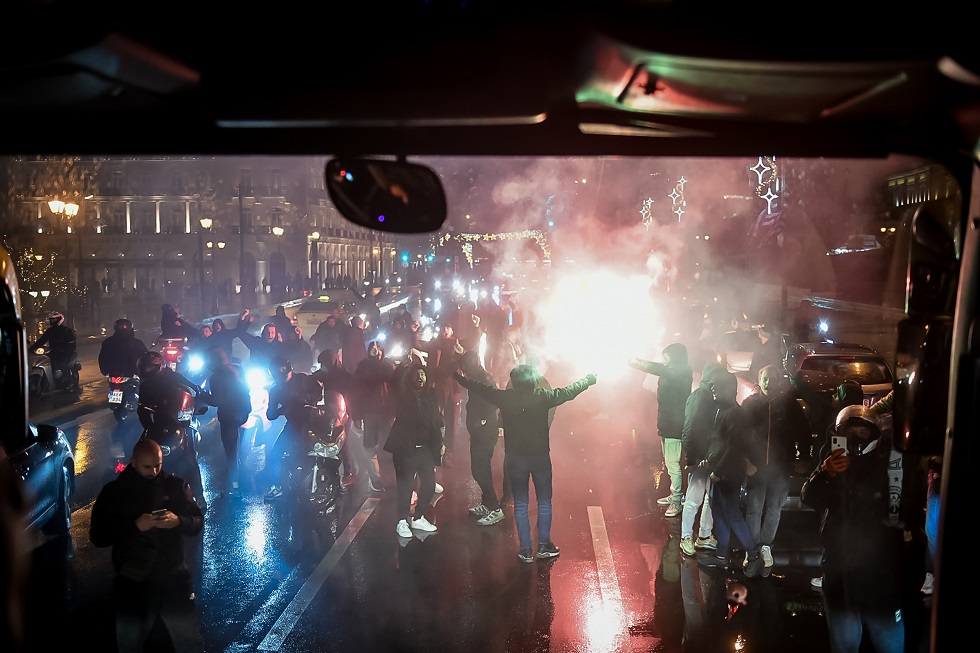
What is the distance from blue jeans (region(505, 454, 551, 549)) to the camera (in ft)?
26.0

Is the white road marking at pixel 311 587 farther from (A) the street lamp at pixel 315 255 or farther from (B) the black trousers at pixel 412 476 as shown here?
(A) the street lamp at pixel 315 255

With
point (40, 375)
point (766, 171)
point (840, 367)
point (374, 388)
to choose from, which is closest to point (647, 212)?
point (766, 171)

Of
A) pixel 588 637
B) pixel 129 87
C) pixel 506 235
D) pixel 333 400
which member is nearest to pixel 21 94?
pixel 129 87

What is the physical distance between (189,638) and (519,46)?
4458 mm

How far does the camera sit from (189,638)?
16.9 ft

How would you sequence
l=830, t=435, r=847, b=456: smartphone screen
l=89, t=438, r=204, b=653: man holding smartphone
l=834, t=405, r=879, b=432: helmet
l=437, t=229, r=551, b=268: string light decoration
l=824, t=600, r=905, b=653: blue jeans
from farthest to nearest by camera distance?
l=437, t=229, r=551, b=268: string light decoration, l=830, t=435, r=847, b=456: smartphone screen, l=834, t=405, r=879, b=432: helmet, l=824, t=600, r=905, b=653: blue jeans, l=89, t=438, r=204, b=653: man holding smartphone

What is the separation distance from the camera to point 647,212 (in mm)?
34156

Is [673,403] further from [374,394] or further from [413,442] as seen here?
[374,394]

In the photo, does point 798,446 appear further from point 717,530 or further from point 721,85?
point 721,85

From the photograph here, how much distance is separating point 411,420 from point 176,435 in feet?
9.82

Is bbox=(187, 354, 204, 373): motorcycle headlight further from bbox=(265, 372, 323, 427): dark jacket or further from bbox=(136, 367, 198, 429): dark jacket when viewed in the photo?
bbox=(136, 367, 198, 429): dark jacket

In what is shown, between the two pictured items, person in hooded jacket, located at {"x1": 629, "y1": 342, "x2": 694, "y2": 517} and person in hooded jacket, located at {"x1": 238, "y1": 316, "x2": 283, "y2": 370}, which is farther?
person in hooded jacket, located at {"x1": 238, "y1": 316, "x2": 283, "y2": 370}

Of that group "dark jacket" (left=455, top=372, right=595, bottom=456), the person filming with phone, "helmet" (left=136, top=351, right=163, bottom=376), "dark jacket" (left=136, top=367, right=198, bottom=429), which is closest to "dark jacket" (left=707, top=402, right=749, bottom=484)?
"dark jacket" (left=455, top=372, right=595, bottom=456)

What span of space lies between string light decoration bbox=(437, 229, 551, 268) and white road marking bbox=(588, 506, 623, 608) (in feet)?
119
